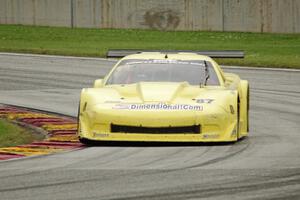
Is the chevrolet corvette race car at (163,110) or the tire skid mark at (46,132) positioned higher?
the chevrolet corvette race car at (163,110)

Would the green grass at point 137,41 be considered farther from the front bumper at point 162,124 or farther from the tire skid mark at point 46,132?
the front bumper at point 162,124

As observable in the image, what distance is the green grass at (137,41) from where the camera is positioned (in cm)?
3219

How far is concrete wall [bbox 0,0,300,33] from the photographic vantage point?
3781 centimetres

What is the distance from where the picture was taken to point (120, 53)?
651 inches

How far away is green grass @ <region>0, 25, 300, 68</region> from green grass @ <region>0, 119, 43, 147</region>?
13.8m

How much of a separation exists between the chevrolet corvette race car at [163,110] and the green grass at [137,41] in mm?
14629

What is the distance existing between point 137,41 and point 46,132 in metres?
22.1

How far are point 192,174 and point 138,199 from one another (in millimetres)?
1418

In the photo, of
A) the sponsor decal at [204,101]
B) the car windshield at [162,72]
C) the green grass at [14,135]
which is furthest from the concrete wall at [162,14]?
the sponsor decal at [204,101]

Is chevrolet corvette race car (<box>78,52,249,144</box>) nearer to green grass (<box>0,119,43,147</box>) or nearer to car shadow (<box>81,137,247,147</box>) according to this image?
car shadow (<box>81,137,247,147</box>)

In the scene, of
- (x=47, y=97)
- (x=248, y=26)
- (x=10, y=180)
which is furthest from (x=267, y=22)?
(x=10, y=180)

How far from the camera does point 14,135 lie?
14.6 m

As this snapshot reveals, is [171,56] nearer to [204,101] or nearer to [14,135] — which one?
[204,101]

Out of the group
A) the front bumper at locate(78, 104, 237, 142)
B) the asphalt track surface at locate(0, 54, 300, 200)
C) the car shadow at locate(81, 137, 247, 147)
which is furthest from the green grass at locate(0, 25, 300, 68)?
the front bumper at locate(78, 104, 237, 142)
